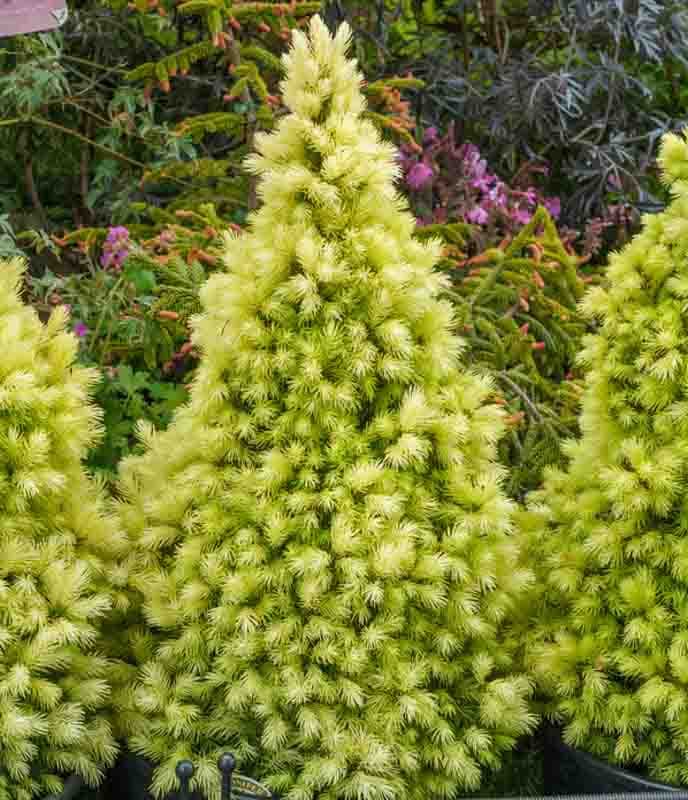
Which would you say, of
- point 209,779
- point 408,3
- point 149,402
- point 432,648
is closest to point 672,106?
point 408,3

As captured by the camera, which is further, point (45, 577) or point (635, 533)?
point (635, 533)

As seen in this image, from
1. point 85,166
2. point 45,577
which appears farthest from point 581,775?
point 85,166

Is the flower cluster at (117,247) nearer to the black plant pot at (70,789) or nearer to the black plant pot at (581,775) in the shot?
the black plant pot at (70,789)

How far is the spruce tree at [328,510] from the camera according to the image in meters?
1.60

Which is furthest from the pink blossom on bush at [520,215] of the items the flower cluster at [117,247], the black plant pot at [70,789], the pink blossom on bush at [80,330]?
the black plant pot at [70,789]

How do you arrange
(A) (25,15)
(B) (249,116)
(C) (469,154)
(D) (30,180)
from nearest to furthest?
(A) (25,15)
(B) (249,116)
(C) (469,154)
(D) (30,180)

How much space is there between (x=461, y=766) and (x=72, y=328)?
173 cm

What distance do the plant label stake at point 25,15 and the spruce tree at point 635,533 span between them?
102 cm

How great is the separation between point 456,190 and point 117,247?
3.49 feet

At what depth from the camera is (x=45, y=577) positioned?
1630mm

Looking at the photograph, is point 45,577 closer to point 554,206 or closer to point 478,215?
point 478,215

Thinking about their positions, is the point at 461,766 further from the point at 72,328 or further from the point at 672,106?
the point at 672,106

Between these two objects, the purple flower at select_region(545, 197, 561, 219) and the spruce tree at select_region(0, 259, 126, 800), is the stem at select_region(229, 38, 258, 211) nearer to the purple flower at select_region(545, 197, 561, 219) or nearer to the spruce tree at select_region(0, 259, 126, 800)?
the purple flower at select_region(545, 197, 561, 219)

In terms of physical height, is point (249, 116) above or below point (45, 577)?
above
